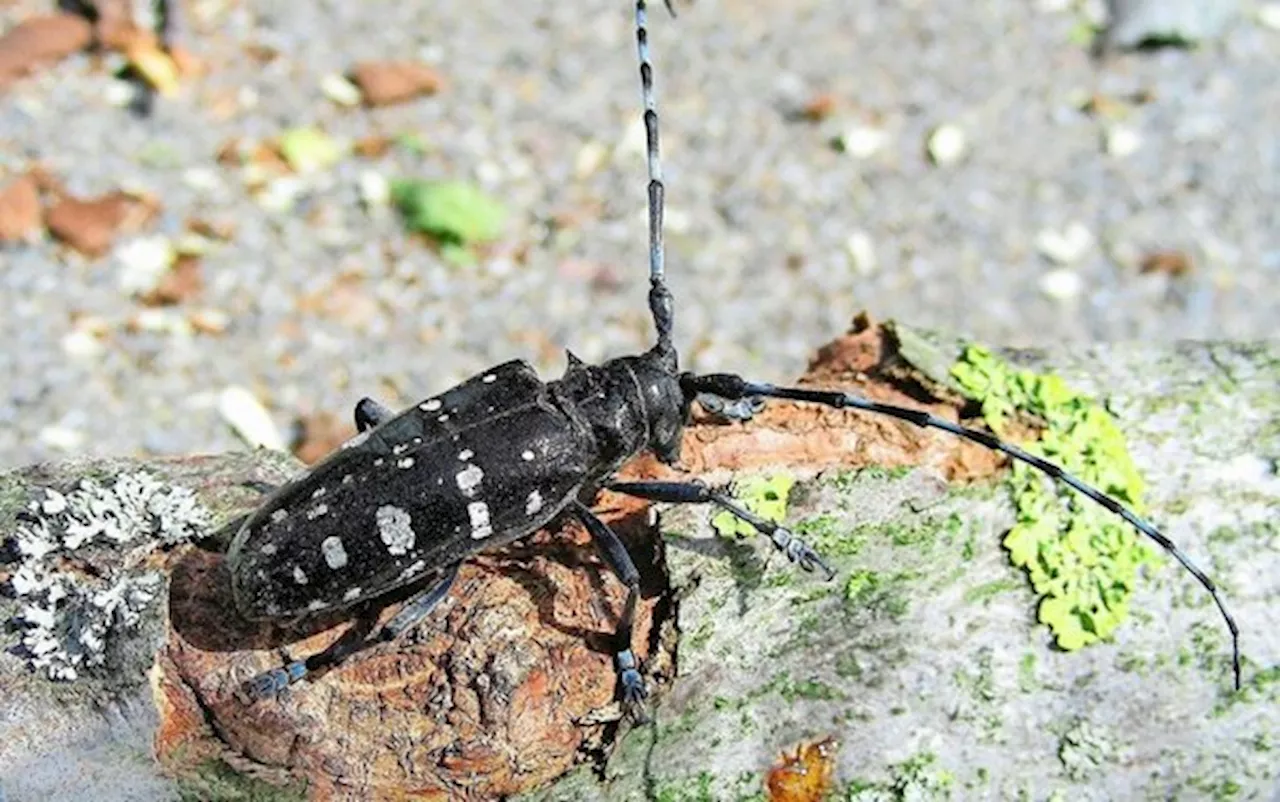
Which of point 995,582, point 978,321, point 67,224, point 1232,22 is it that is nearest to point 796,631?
point 995,582

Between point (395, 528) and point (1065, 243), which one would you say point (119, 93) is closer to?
point (1065, 243)

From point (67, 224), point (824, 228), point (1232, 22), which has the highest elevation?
point (1232, 22)

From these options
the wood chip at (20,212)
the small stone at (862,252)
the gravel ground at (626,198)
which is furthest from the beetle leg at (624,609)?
the wood chip at (20,212)

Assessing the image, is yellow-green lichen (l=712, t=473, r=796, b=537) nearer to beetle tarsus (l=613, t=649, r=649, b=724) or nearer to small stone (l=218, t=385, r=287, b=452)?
beetle tarsus (l=613, t=649, r=649, b=724)

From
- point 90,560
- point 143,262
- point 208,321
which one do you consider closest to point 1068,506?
point 90,560

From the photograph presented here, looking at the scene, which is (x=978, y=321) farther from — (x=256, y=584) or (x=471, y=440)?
(x=256, y=584)

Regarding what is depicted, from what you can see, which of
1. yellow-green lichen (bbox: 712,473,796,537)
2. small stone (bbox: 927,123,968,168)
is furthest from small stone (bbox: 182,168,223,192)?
yellow-green lichen (bbox: 712,473,796,537)

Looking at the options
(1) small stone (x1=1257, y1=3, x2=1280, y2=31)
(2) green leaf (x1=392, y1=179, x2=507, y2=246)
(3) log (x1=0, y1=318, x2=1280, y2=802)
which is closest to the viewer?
(3) log (x1=0, y1=318, x2=1280, y2=802)
